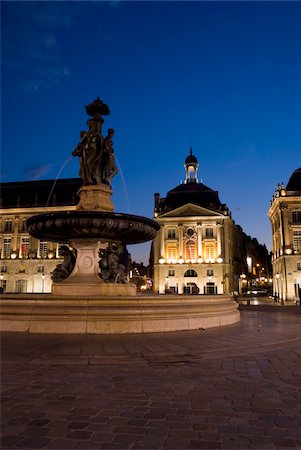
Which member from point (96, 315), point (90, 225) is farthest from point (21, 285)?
point (96, 315)

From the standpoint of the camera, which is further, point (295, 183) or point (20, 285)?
point (20, 285)

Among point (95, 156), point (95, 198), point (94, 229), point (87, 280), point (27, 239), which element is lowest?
point (87, 280)

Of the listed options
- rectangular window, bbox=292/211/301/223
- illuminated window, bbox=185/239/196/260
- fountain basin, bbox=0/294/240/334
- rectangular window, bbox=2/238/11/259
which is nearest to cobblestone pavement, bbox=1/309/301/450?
fountain basin, bbox=0/294/240/334

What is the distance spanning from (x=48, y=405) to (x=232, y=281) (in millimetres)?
63482

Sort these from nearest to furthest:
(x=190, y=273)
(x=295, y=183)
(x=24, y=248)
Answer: (x=295, y=183) < (x=190, y=273) < (x=24, y=248)

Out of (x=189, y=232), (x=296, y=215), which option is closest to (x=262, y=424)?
(x=296, y=215)

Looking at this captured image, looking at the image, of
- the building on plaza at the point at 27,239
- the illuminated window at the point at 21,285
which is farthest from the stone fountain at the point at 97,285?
the illuminated window at the point at 21,285

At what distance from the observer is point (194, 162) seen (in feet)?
252

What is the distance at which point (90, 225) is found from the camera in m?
12.1

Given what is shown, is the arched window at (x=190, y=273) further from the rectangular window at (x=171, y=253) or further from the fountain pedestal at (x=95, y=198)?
the fountain pedestal at (x=95, y=198)

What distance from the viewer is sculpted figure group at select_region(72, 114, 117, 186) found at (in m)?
14.6

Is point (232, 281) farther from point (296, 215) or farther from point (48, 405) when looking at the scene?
point (48, 405)

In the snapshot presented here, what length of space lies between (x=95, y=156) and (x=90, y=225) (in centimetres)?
368

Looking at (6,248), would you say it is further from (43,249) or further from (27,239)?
(43,249)
